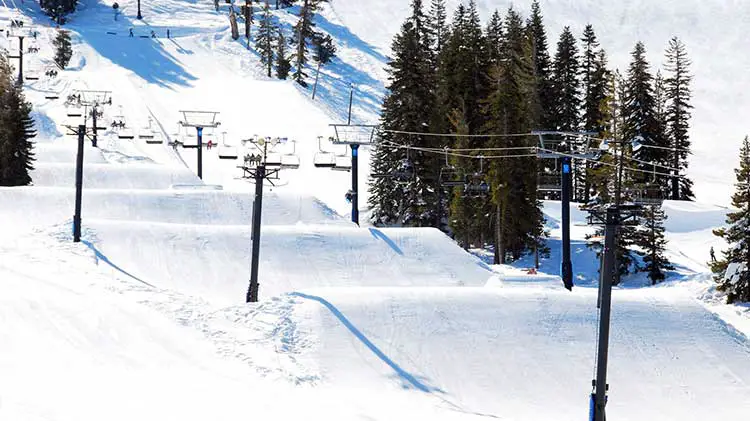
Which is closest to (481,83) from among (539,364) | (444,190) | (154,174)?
(444,190)

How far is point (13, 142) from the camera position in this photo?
48.2 meters

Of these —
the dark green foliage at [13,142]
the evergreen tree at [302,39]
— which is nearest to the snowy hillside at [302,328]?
the dark green foliage at [13,142]

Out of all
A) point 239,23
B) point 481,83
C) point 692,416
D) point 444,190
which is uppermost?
point 239,23

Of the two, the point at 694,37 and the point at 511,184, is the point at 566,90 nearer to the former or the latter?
the point at 511,184

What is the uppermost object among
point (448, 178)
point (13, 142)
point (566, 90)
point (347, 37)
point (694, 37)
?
point (694, 37)

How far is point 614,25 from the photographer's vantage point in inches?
4631

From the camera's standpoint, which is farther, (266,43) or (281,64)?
(266,43)

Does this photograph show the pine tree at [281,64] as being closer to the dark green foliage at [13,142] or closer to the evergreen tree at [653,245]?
the dark green foliage at [13,142]

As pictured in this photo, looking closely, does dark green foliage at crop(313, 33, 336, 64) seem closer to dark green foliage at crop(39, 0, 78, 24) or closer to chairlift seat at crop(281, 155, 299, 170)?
dark green foliage at crop(39, 0, 78, 24)

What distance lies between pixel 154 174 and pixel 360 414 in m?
33.0

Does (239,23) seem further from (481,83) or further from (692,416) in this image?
(692,416)

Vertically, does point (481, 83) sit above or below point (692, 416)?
above

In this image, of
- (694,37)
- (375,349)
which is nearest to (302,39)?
(694,37)

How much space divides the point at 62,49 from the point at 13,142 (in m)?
43.7
